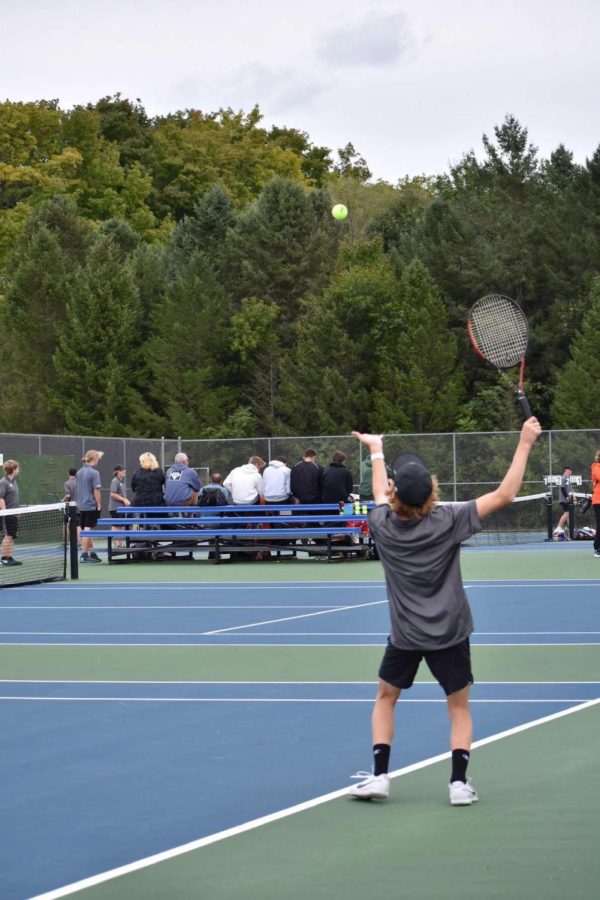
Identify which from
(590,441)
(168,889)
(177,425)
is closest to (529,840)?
(168,889)

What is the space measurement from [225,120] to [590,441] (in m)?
49.0

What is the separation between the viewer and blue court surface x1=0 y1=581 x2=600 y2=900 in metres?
6.25

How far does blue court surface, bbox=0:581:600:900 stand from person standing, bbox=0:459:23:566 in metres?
6.51

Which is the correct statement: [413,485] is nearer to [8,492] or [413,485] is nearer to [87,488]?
[8,492]

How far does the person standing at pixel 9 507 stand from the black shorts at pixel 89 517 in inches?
61.8

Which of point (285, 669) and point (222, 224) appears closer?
point (285, 669)

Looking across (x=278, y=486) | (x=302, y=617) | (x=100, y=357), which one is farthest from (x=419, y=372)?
(x=302, y=617)

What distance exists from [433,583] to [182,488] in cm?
1853

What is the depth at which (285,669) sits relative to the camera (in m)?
11.5

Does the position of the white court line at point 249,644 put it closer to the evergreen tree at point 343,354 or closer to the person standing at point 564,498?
the person standing at point 564,498

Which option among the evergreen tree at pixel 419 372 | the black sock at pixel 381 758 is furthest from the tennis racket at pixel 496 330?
the evergreen tree at pixel 419 372

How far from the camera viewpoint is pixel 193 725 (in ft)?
29.2

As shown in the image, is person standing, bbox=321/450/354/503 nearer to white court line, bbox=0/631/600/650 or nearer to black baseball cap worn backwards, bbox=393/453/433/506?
white court line, bbox=0/631/600/650

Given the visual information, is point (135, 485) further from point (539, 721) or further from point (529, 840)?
point (529, 840)
